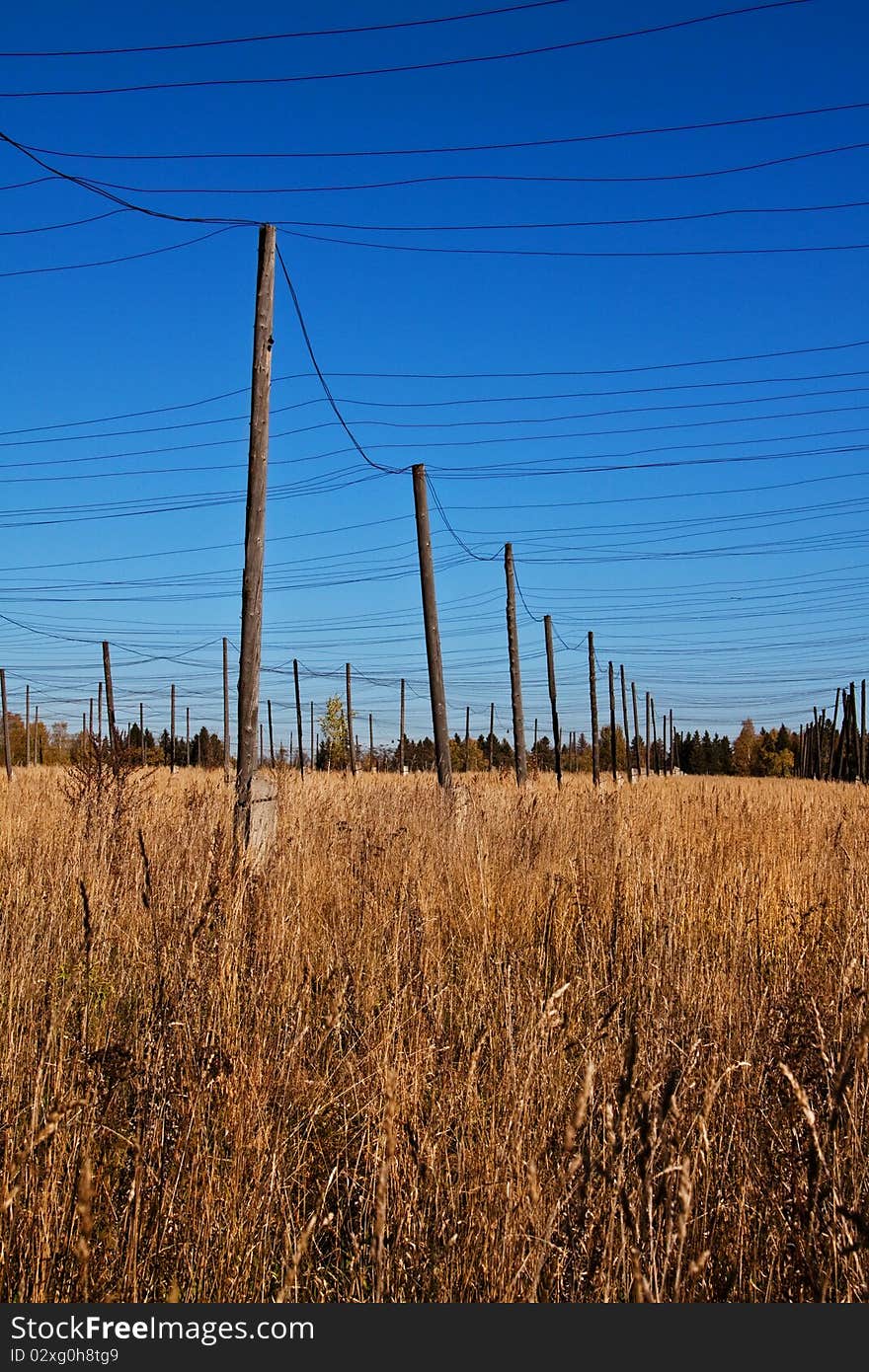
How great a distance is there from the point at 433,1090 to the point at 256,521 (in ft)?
21.8

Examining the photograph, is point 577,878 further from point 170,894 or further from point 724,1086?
point 724,1086

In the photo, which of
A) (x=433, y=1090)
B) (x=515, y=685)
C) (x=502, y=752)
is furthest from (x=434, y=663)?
(x=502, y=752)

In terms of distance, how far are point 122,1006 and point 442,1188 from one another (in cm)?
206

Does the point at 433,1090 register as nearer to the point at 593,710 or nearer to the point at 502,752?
the point at 593,710

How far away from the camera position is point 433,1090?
2867mm

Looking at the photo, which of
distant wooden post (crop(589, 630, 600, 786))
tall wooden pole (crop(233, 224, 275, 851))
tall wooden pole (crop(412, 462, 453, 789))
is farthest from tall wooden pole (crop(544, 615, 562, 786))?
tall wooden pole (crop(233, 224, 275, 851))

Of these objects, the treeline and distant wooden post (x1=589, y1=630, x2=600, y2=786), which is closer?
distant wooden post (x1=589, y1=630, x2=600, y2=786)

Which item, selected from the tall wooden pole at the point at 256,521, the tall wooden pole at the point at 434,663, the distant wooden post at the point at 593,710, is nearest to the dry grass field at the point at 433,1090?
the tall wooden pole at the point at 256,521

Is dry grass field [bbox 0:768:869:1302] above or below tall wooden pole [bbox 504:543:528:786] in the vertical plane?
below

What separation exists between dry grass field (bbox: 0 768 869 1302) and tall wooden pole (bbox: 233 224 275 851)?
107 inches

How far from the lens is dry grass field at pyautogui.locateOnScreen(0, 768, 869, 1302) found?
6.85 ft

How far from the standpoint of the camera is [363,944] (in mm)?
4711

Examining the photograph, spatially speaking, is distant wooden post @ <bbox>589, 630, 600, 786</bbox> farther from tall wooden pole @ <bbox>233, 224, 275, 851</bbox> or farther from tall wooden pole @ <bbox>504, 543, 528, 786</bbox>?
tall wooden pole @ <bbox>233, 224, 275, 851</bbox>

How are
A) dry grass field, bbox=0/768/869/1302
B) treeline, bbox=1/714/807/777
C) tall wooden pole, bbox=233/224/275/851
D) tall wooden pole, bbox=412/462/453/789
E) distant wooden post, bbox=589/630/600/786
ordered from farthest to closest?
treeline, bbox=1/714/807/777 < distant wooden post, bbox=589/630/600/786 < tall wooden pole, bbox=412/462/453/789 < tall wooden pole, bbox=233/224/275/851 < dry grass field, bbox=0/768/869/1302
